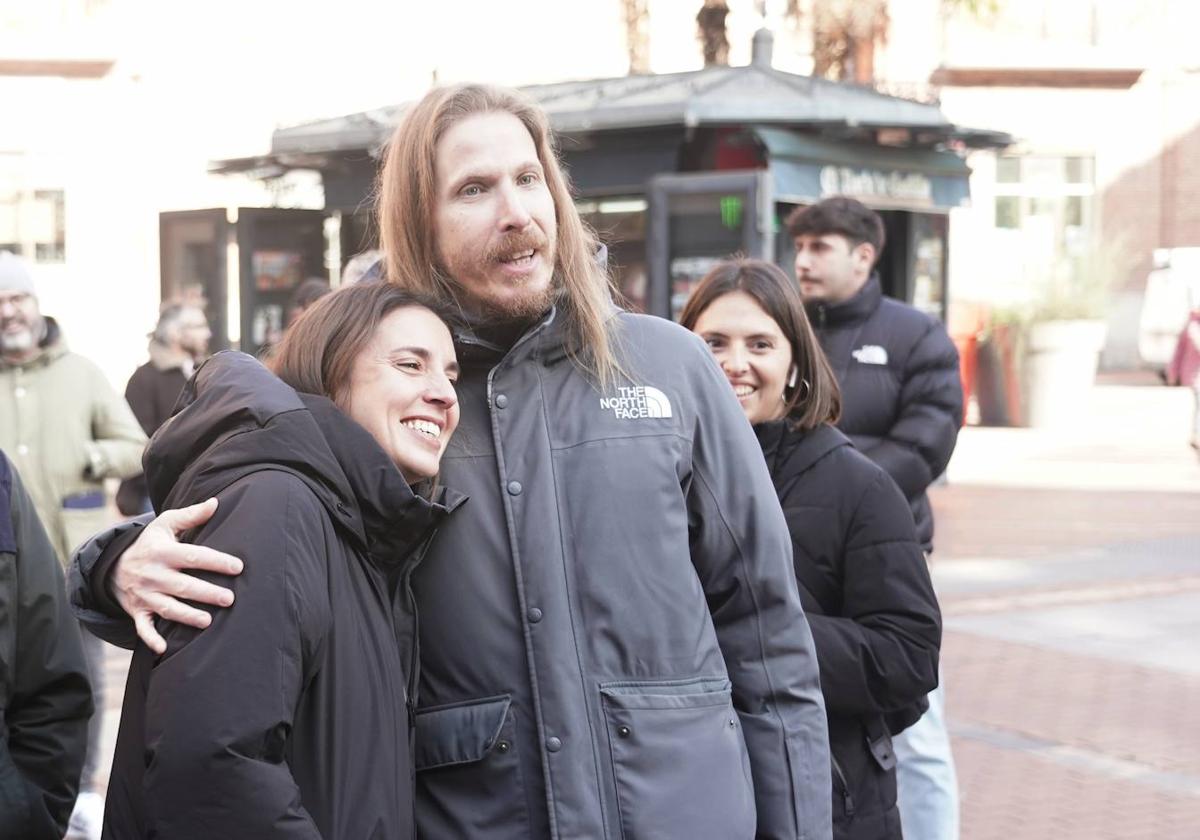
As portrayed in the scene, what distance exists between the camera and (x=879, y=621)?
3.31m

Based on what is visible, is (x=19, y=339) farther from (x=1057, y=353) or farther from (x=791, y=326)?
(x=1057, y=353)

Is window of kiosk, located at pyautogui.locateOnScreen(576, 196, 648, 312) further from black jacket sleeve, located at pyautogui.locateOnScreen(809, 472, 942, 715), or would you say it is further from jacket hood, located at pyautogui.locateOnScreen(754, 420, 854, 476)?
black jacket sleeve, located at pyautogui.locateOnScreen(809, 472, 942, 715)

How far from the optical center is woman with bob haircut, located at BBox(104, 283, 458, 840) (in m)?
1.88

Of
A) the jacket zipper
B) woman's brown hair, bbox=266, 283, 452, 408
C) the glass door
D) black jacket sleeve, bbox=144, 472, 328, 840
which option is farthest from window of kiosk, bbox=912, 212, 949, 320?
black jacket sleeve, bbox=144, 472, 328, 840

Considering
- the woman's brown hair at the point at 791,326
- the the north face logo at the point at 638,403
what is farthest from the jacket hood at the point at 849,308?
the the north face logo at the point at 638,403

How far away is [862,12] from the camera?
1483cm

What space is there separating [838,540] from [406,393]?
135 cm

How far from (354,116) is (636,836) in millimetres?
12605

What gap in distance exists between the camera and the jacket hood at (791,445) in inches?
134

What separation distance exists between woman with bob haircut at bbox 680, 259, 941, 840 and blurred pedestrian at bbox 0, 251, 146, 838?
328cm

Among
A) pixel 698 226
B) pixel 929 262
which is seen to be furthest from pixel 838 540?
pixel 929 262

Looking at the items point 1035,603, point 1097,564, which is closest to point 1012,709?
point 1035,603

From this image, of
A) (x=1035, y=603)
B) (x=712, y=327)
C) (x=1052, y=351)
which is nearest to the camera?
(x=712, y=327)

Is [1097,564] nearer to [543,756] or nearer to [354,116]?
[354,116]
